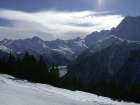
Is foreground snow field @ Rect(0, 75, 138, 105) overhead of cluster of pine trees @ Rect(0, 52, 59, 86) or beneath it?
beneath

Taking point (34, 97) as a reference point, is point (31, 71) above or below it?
above

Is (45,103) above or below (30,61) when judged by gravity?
below

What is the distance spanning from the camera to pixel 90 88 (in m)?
99.9

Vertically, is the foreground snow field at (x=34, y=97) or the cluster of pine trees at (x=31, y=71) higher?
the cluster of pine trees at (x=31, y=71)

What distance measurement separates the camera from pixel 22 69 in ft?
314

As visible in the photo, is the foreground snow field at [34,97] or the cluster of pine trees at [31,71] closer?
the foreground snow field at [34,97]

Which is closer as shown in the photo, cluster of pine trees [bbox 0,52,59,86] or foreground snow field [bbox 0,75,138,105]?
foreground snow field [bbox 0,75,138,105]

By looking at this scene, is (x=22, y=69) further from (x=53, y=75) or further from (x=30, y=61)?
(x=53, y=75)

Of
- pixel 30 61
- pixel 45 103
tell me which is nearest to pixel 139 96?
pixel 30 61

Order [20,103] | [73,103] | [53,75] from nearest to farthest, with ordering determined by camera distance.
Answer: [20,103]
[73,103]
[53,75]

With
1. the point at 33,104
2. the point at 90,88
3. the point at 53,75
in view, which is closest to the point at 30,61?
the point at 53,75

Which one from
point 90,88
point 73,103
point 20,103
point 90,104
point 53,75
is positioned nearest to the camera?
point 20,103

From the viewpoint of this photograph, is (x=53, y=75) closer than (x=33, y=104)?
No

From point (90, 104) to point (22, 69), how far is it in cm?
6759
